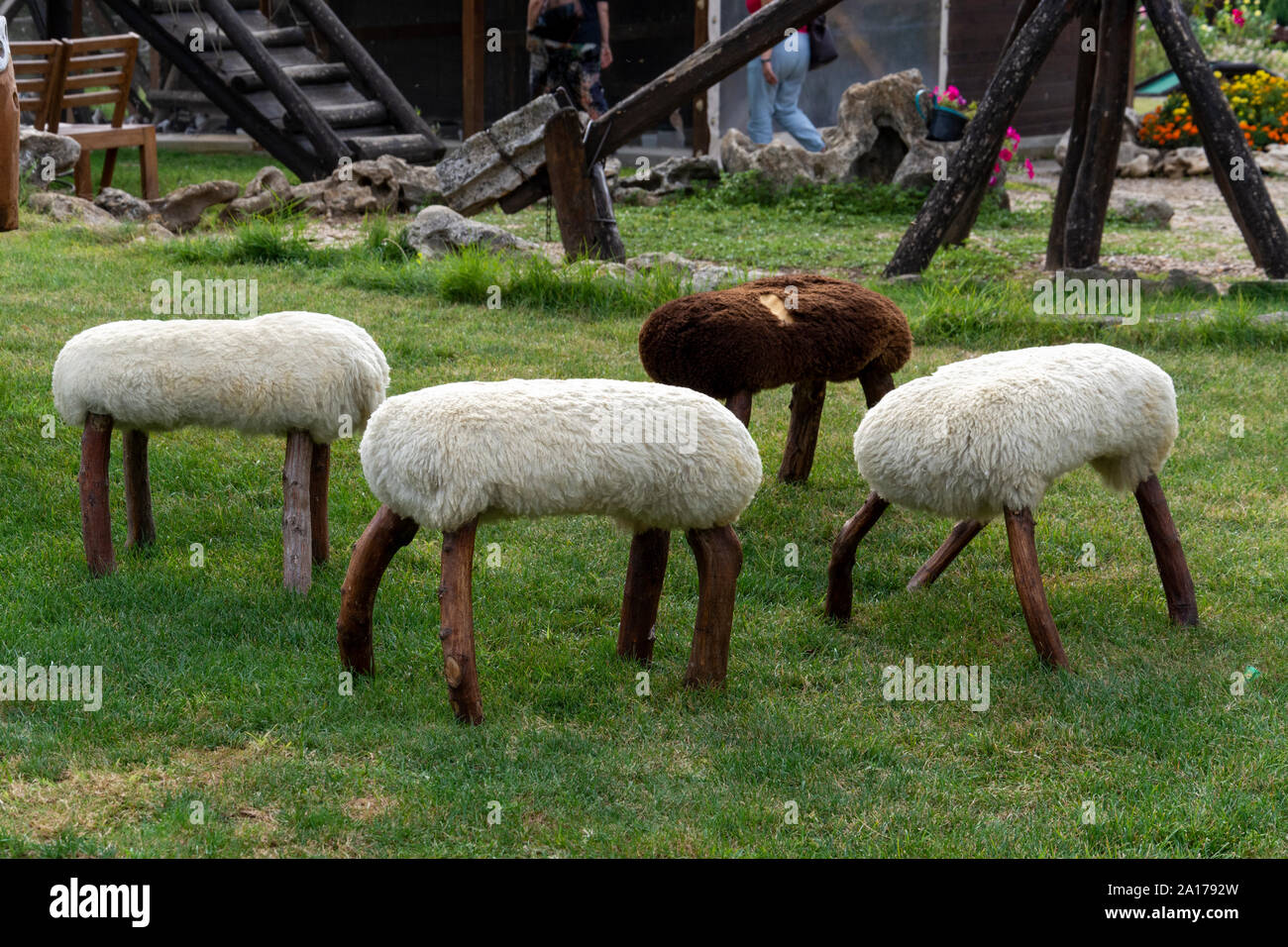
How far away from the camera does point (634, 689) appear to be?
3.85 m

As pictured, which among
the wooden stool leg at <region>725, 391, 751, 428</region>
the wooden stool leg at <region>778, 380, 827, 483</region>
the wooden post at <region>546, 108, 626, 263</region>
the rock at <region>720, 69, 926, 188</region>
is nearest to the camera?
the wooden stool leg at <region>725, 391, 751, 428</region>

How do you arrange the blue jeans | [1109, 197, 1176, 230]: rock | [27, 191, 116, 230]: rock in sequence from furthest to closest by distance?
1. the blue jeans
2. [1109, 197, 1176, 230]: rock
3. [27, 191, 116, 230]: rock

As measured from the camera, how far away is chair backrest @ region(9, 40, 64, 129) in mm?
10984

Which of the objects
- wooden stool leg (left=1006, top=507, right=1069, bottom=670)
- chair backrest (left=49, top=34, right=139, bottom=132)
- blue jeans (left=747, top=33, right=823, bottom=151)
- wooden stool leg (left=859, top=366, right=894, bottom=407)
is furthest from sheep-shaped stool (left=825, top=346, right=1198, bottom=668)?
blue jeans (left=747, top=33, right=823, bottom=151)

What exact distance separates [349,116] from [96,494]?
31.5ft

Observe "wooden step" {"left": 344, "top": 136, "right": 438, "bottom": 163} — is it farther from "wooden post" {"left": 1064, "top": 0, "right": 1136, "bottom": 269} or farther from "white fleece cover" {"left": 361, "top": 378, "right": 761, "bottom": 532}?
"white fleece cover" {"left": 361, "top": 378, "right": 761, "bottom": 532}

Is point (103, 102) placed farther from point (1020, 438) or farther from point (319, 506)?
point (1020, 438)

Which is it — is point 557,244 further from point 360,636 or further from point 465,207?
point 360,636

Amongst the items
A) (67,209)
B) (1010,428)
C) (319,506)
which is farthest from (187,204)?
(1010,428)

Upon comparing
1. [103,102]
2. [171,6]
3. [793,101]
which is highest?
[171,6]

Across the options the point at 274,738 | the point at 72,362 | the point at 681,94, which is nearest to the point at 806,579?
the point at 274,738

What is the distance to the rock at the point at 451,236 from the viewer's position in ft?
30.8

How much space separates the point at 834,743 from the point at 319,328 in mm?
2103

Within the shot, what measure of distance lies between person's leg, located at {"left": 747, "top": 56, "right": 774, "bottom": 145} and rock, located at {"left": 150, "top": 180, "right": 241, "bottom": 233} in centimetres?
611
